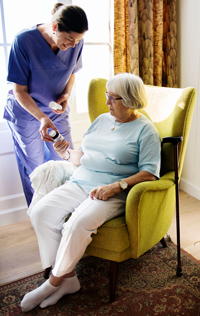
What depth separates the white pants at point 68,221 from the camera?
144cm

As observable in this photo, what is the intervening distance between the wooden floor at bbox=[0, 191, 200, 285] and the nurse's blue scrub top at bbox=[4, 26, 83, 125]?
33.5 inches

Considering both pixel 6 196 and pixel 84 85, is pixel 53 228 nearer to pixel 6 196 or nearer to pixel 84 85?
pixel 6 196

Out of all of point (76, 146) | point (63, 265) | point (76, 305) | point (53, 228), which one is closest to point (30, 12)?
point (76, 146)

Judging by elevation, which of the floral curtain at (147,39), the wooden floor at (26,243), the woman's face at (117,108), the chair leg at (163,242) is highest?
the floral curtain at (147,39)

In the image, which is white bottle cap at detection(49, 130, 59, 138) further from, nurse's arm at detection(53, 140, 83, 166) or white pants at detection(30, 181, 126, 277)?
white pants at detection(30, 181, 126, 277)

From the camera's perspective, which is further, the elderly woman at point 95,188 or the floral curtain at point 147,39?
the floral curtain at point 147,39

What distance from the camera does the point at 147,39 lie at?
2.40 m

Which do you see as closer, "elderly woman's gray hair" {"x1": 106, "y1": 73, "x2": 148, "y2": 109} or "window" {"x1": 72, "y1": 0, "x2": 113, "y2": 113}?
"elderly woman's gray hair" {"x1": 106, "y1": 73, "x2": 148, "y2": 109}

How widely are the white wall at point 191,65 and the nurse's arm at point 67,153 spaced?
1163mm

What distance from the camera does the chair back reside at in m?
A: 1.66

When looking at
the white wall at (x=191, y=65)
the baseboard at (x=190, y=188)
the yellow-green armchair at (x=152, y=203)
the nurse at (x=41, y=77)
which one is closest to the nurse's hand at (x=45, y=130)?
the nurse at (x=41, y=77)

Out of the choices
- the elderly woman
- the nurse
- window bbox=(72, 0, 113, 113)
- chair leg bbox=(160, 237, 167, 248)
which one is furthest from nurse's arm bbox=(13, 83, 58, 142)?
chair leg bbox=(160, 237, 167, 248)

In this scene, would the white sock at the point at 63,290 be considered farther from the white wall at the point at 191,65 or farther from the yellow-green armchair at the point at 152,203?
the white wall at the point at 191,65

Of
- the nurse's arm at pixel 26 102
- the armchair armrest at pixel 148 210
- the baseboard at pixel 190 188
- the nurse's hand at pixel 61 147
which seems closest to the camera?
the armchair armrest at pixel 148 210
